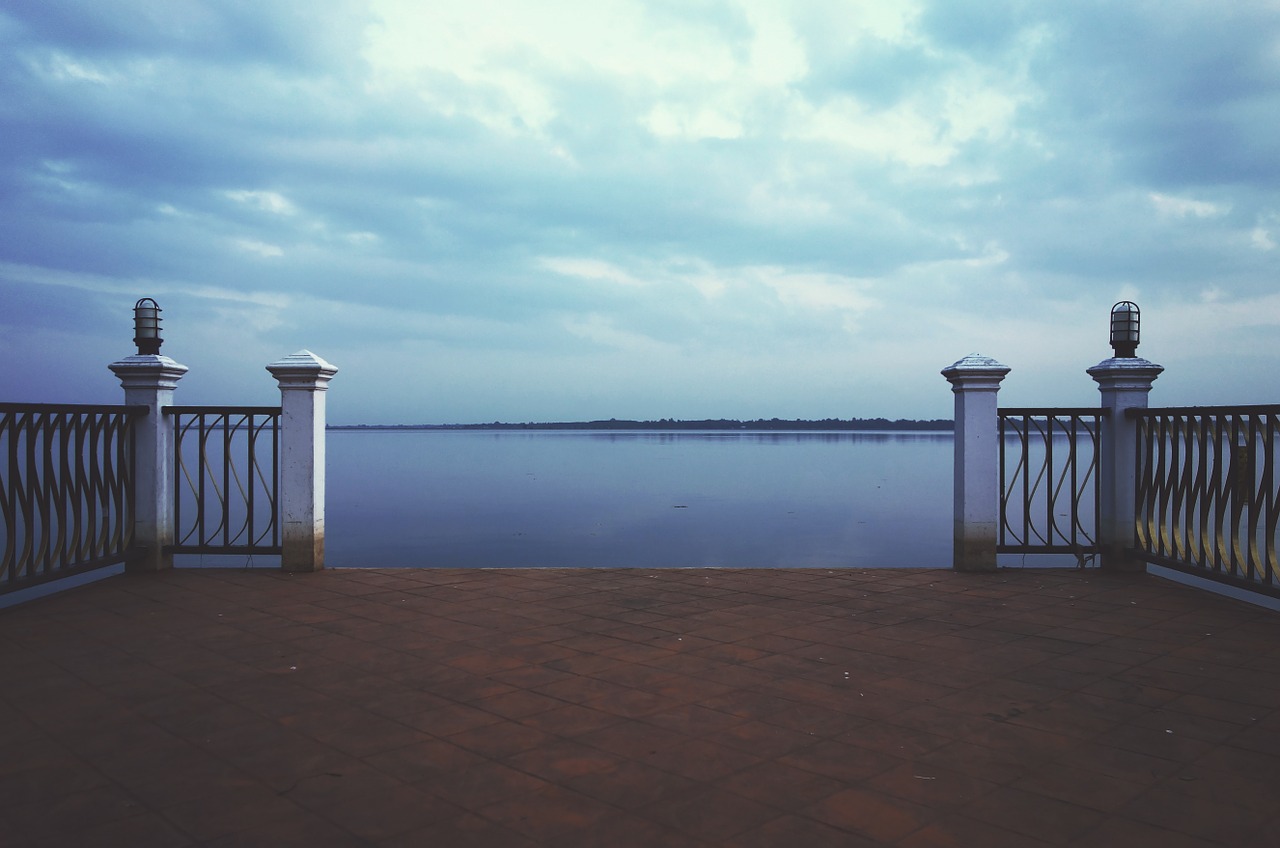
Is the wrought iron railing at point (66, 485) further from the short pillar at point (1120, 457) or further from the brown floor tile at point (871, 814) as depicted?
the short pillar at point (1120, 457)

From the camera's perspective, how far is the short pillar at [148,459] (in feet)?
20.1

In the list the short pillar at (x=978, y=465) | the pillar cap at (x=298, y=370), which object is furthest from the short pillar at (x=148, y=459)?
the short pillar at (x=978, y=465)

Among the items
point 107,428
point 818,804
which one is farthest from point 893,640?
point 107,428

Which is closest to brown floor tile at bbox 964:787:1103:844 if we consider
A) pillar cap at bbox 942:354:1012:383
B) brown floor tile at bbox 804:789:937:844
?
brown floor tile at bbox 804:789:937:844

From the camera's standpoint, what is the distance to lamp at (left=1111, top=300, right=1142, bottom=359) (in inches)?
249

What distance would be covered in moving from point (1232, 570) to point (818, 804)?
4.28 meters

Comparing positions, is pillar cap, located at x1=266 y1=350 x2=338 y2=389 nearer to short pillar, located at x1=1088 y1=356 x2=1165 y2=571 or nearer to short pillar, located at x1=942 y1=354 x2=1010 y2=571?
short pillar, located at x1=942 y1=354 x2=1010 y2=571

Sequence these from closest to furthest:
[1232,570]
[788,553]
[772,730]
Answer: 1. [772,730]
2. [1232,570]
3. [788,553]

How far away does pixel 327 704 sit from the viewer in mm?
3154

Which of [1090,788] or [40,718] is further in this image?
[40,718]

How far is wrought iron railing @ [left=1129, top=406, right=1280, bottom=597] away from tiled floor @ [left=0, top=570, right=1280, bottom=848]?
14.9 inches

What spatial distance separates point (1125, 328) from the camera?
6.34 meters

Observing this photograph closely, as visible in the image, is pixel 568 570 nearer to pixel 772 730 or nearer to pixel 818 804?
pixel 772 730

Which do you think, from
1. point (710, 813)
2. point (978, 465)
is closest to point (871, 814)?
point (710, 813)
